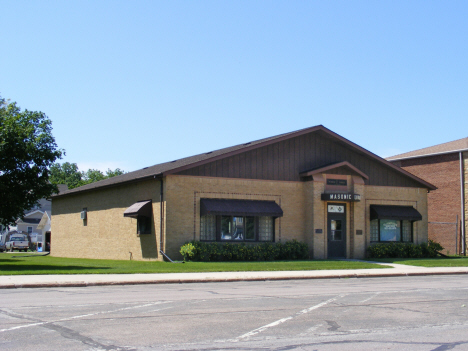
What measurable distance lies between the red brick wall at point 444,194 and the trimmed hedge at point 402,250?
268 inches

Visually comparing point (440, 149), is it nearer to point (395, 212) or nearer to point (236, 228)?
point (395, 212)

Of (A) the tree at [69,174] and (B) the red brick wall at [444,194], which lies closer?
(B) the red brick wall at [444,194]

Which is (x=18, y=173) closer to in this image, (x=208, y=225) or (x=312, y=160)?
(x=208, y=225)

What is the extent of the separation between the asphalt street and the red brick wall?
26.7 metres

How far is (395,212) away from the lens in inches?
1310

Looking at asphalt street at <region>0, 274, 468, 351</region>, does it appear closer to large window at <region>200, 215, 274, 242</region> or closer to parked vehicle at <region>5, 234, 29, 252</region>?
large window at <region>200, 215, 274, 242</region>

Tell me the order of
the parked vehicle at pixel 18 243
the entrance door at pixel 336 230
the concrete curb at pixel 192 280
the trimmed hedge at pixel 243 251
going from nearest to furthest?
the concrete curb at pixel 192 280 → the trimmed hedge at pixel 243 251 → the entrance door at pixel 336 230 → the parked vehicle at pixel 18 243

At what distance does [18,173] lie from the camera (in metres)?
24.0

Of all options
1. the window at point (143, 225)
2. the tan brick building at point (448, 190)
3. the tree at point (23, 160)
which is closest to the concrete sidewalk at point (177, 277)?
the tree at point (23, 160)

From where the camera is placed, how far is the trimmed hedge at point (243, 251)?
90.5 feet

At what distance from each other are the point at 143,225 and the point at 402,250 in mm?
14748

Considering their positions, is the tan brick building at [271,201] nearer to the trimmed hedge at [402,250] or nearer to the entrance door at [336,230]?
the entrance door at [336,230]

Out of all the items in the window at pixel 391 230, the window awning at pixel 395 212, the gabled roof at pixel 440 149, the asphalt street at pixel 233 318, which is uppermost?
the gabled roof at pixel 440 149

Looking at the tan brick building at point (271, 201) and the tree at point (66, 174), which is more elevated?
the tree at point (66, 174)
